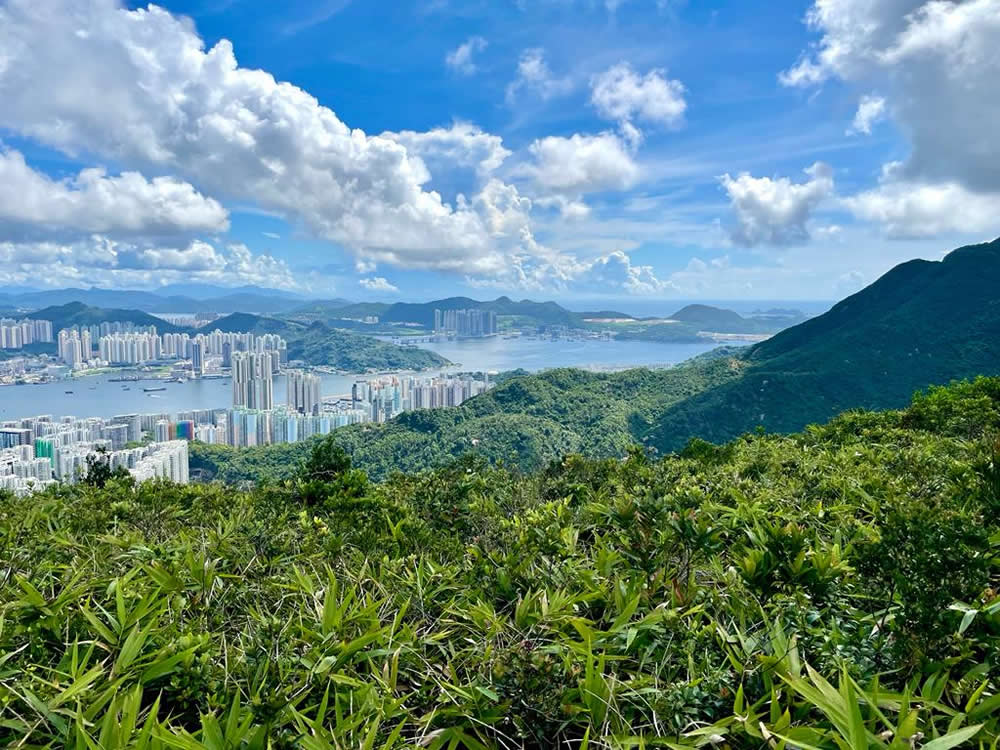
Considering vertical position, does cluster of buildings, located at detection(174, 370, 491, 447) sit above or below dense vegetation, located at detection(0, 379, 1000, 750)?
below

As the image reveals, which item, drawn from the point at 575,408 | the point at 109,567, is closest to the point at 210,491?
the point at 109,567

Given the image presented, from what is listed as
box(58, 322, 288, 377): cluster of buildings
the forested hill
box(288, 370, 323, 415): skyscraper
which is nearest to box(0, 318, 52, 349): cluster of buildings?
box(58, 322, 288, 377): cluster of buildings

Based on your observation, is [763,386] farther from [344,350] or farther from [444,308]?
[444,308]

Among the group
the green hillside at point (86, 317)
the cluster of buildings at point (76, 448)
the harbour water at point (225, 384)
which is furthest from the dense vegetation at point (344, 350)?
the cluster of buildings at point (76, 448)

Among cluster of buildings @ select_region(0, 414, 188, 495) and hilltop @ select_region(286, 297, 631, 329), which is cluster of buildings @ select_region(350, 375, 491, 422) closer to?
cluster of buildings @ select_region(0, 414, 188, 495)

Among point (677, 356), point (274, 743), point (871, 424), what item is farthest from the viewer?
point (677, 356)

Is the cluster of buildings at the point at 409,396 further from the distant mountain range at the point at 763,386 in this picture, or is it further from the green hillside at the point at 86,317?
the green hillside at the point at 86,317

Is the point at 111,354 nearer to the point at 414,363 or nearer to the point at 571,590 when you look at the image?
the point at 414,363
